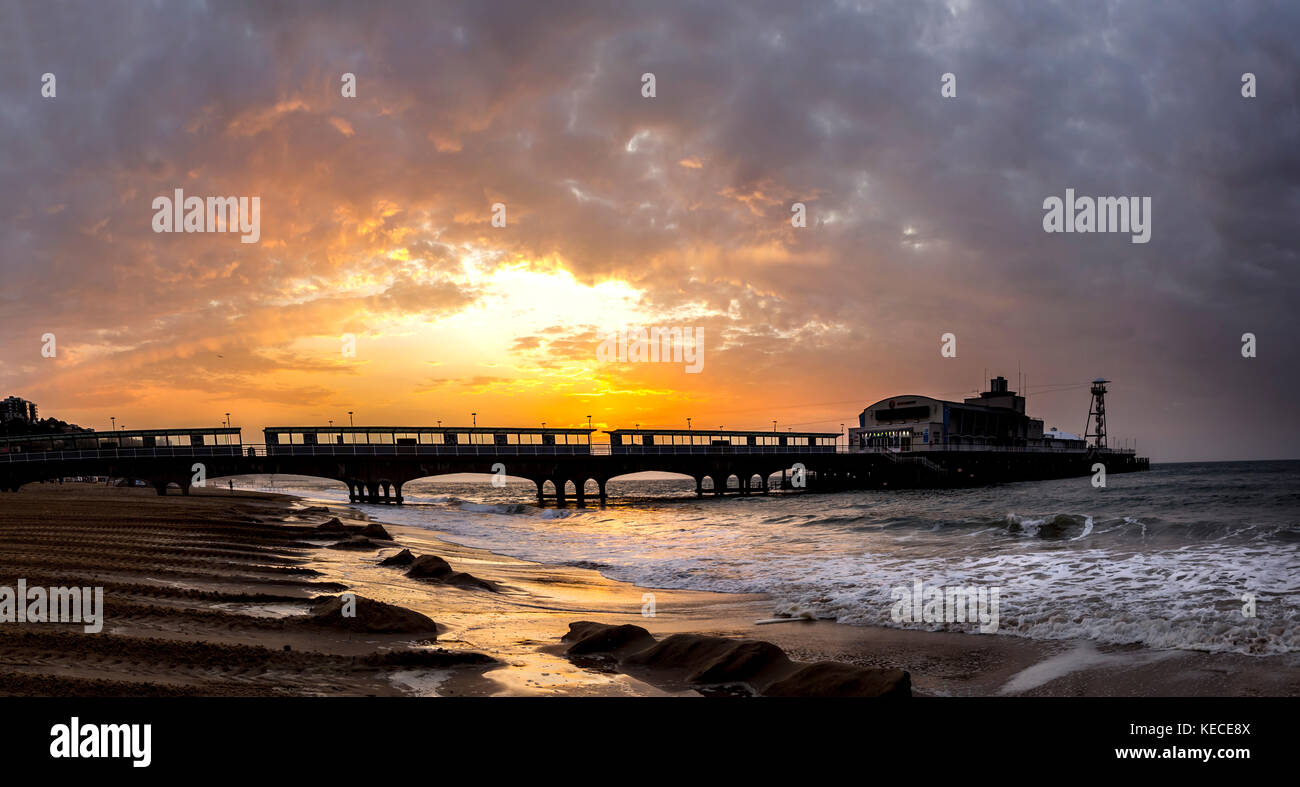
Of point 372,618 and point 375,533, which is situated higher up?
point 372,618

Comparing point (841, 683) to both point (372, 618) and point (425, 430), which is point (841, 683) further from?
point (425, 430)

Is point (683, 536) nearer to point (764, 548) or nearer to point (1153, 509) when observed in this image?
point (764, 548)

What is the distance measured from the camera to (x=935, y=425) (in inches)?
3113

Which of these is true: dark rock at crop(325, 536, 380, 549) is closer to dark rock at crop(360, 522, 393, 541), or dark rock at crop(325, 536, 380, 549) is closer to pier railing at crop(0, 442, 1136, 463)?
dark rock at crop(360, 522, 393, 541)

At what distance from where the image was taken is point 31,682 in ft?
16.4

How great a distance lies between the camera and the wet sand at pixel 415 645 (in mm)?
6090

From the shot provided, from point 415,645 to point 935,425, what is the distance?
8087 cm

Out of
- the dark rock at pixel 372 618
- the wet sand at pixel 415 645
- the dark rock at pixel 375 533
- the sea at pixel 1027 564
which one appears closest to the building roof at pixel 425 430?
→ the sea at pixel 1027 564

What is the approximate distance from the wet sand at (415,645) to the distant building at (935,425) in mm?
70905

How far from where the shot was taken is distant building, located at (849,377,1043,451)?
259ft

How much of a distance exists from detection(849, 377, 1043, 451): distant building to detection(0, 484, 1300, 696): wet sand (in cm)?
7091

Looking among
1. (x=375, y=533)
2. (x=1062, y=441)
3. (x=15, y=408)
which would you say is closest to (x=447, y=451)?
(x=375, y=533)

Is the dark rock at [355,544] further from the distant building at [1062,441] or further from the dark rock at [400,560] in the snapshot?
the distant building at [1062,441]
